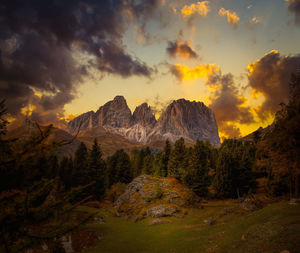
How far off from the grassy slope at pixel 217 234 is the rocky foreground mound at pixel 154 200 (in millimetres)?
3004

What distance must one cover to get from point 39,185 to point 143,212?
39.9 m

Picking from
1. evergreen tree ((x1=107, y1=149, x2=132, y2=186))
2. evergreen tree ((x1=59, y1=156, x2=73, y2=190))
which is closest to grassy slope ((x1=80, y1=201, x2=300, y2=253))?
evergreen tree ((x1=59, y1=156, x2=73, y2=190))

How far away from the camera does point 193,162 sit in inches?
2334

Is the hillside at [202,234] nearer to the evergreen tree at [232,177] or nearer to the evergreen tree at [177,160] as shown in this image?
the evergreen tree at [232,177]

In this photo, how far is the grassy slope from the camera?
14.1 metres

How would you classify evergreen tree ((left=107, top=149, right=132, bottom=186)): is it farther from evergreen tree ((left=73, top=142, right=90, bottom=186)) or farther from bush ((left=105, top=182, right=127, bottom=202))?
evergreen tree ((left=73, top=142, right=90, bottom=186))

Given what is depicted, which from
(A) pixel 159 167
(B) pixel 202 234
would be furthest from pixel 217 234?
(A) pixel 159 167

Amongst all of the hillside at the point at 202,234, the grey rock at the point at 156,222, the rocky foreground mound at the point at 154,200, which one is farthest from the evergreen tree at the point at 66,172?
the grey rock at the point at 156,222

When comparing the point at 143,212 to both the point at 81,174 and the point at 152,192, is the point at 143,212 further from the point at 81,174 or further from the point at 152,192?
the point at 81,174


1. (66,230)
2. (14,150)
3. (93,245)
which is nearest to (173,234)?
(93,245)

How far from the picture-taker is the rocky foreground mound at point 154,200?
1564 inches

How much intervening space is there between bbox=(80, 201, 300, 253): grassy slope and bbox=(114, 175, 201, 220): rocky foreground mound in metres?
3.00

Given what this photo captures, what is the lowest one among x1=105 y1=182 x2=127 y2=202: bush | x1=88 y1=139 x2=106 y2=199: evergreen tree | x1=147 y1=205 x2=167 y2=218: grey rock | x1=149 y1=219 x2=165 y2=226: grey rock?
x1=149 y1=219 x2=165 y2=226: grey rock

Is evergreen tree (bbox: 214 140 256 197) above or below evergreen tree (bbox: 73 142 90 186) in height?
below
